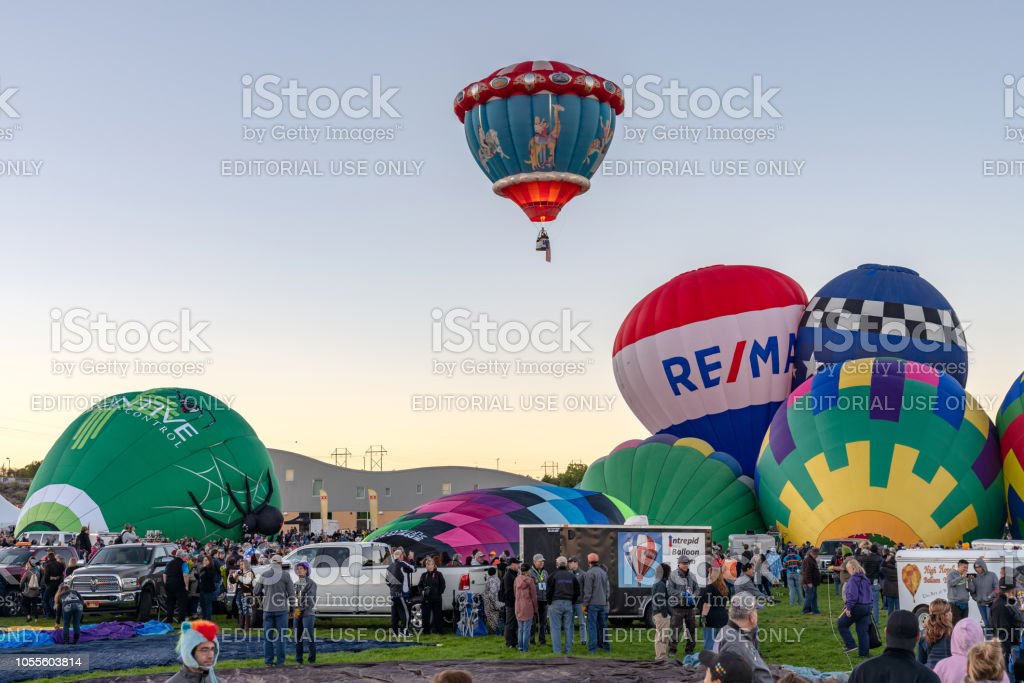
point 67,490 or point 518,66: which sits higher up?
point 518,66

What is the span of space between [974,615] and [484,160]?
752 inches

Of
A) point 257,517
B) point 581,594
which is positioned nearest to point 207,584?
point 581,594

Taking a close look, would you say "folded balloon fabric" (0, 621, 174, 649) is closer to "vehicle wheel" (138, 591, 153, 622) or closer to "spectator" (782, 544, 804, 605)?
"vehicle wheel" (138, 591, 153, 622)

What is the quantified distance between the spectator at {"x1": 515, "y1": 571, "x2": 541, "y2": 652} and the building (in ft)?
191

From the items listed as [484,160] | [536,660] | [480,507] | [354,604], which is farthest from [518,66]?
[536,660]

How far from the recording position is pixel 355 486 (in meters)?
74.1

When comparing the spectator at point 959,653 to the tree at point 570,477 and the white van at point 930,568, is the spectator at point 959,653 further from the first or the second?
the tree at point 570,477

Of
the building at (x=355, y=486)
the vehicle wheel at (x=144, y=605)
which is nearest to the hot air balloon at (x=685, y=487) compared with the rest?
the vehicle wheel at (x=144, y=605)

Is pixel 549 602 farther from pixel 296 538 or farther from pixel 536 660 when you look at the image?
pixel 296 538

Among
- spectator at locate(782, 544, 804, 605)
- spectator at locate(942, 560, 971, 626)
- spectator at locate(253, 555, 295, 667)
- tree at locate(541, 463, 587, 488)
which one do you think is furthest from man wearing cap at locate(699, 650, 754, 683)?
tree at locate(541, 463, 587, 488)

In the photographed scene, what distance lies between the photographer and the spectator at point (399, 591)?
680 inches

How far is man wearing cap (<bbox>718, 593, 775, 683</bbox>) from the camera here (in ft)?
18.7

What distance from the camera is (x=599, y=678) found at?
12297 mm

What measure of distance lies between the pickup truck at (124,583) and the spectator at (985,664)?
1543 cm
